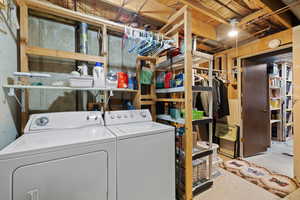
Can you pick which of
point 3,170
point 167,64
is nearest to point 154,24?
point 167,64

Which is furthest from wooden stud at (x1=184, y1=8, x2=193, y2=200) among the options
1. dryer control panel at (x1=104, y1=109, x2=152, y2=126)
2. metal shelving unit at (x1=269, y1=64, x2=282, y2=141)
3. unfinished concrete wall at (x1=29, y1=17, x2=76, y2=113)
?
metal shelving unit at (x1=269, y1=64, x2=282, y2=141)

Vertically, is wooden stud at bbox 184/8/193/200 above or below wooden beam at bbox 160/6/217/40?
below

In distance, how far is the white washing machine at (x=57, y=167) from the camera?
85 centimetres

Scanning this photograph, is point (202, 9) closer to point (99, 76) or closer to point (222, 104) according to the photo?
point (99, 76)

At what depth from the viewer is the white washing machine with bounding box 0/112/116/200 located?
2.79ft

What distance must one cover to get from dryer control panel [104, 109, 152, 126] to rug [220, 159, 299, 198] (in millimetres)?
1877

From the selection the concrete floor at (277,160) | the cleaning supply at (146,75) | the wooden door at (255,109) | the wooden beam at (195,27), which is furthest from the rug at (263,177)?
the wooden beam at (195,27)

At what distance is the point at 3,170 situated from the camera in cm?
81

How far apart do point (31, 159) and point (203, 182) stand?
77.2 inches

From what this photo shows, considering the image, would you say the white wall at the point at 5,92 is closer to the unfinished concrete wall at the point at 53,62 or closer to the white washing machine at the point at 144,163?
the unfinished concrete wall at the point at 53,62

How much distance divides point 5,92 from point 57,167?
2.78 feet

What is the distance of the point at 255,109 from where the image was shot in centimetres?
313

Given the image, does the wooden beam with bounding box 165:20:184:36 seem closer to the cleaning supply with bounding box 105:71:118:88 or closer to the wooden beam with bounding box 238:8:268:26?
the cleaning supply with bounding box 105:71:118:88

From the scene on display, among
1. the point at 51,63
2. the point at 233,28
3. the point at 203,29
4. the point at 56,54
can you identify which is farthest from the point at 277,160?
the point at 51,63
